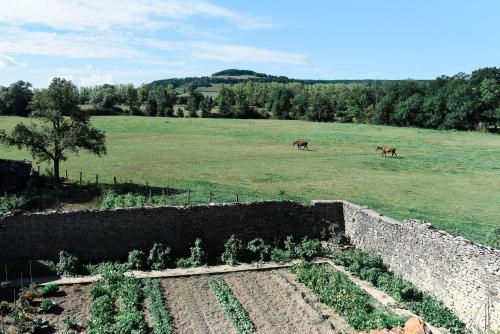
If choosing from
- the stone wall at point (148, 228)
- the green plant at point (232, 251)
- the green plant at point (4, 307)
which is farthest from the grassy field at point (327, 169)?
the green plant at point (4, 307)

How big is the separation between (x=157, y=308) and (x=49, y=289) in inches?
168

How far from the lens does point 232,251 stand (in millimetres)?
22719

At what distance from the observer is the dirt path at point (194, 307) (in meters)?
16.3

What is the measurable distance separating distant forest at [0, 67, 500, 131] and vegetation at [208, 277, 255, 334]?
7863 cm

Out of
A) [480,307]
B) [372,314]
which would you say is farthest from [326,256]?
[480,307]

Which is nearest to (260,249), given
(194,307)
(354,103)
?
(194,307)

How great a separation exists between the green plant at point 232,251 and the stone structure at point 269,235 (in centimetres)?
66

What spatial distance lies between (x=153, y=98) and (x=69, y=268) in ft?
326

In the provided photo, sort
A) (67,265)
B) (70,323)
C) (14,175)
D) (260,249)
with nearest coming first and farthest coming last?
(70,323) → (67,265) → (260,249) → (14,175)

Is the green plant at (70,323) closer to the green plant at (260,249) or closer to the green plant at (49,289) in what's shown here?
the green plant at (49,289)

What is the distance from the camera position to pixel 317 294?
61.9ft

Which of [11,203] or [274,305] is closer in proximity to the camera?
[274,305]

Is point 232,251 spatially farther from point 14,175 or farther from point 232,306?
point 14,175

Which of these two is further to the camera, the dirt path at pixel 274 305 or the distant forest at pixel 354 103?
the distant forest at pixel 354 103
